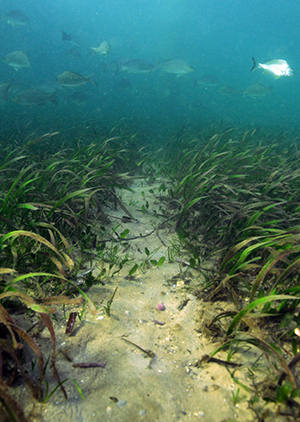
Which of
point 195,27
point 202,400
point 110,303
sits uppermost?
point 195,27

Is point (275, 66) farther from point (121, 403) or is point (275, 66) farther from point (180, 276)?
point (121, 403)

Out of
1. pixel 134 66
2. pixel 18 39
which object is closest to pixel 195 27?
pixel 18 39

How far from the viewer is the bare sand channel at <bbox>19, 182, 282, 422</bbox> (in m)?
1.29

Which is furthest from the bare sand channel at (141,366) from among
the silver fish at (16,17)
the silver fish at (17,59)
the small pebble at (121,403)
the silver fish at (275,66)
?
the silver fish at (16,17)

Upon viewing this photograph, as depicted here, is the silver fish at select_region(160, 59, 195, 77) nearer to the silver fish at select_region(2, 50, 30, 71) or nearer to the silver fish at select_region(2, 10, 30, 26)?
the silver fish at select_region(2, 50, 30, 71)

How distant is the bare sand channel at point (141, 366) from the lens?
129 cm

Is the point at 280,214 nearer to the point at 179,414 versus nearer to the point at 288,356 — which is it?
the point at 288,356

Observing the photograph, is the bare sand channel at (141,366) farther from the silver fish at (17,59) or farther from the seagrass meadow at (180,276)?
the silver fish at (17,59)

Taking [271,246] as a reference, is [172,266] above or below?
below

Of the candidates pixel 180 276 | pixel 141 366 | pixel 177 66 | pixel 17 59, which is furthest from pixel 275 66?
pixel 17 59

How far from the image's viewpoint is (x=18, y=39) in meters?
43.2

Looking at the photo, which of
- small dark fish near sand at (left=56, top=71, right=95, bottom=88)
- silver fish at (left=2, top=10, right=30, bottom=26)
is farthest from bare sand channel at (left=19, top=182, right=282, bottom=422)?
silver fish at (left=2, top=10, right=30, bottom=26)

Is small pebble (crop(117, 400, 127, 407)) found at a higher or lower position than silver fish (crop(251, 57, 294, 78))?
lower

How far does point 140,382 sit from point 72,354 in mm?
500
